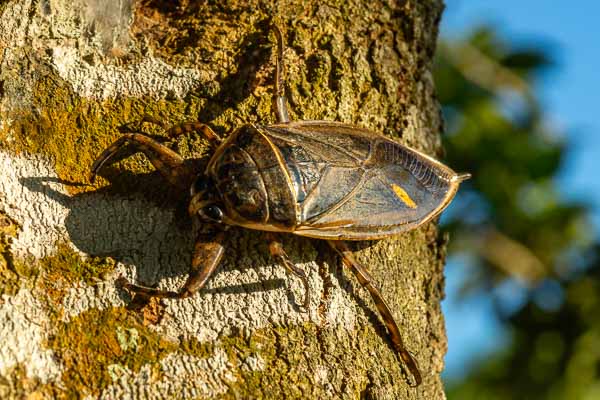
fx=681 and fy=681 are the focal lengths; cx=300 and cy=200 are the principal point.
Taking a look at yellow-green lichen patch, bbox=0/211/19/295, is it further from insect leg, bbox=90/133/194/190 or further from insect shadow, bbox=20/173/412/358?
insect leg, bbox=90/133/194/190

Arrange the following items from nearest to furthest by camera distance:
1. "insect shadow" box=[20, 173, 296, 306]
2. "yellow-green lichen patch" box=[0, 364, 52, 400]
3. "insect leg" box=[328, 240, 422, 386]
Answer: "yellow-green lichen patch" box=[0, 364, 52, 400] < "insect shadow" box=[20, 173, 296, 306] < "insect leg" box=[328, 240, 422, 386]

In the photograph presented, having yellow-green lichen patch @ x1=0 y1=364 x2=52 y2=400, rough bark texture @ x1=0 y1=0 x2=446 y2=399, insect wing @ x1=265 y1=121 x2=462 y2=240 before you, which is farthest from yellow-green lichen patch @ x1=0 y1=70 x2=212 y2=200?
yellow-green lichen patch @ x1=0 y1=364 x2=52 y2=400

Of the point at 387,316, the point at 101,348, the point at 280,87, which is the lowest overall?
the point at 101,348

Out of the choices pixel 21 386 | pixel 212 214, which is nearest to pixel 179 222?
pixel 212 214

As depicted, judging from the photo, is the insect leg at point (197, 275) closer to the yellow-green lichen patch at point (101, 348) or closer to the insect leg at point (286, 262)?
the yellow-green lichen patch at point (101, 348)

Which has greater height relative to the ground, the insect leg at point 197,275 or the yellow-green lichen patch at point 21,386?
the insect leg at point 197,275

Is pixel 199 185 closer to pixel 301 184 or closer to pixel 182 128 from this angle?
pixel 182 128

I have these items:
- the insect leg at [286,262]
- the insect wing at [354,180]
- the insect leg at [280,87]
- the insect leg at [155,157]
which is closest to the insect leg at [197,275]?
the insect leg at [286,262]
